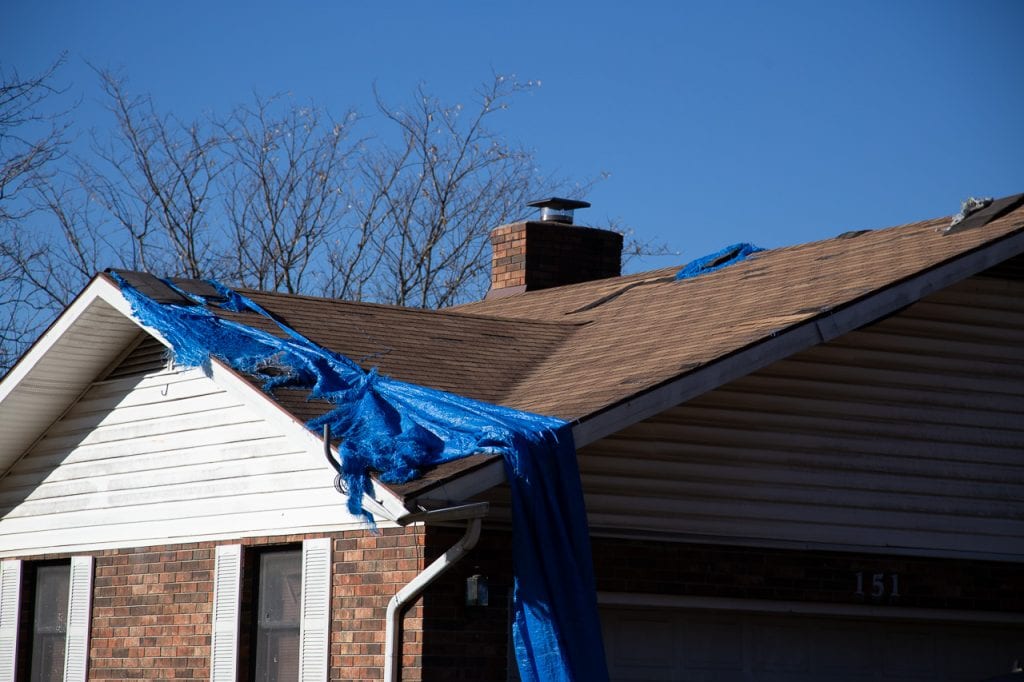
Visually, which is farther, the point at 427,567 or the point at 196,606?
the point at 196,606

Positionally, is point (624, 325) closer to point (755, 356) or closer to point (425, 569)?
point (755, 356)

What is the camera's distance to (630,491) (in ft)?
34.1

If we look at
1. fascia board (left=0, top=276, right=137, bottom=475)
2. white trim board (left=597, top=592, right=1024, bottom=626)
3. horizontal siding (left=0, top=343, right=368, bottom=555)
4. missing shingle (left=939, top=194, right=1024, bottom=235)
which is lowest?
white trim board (left=597, top=592, right=1024, bottom=626)

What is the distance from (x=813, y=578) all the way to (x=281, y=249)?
20.8 meters

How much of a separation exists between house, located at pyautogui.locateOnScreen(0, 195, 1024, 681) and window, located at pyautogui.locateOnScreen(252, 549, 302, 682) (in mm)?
21

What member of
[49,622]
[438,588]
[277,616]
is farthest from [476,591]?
[49,622]

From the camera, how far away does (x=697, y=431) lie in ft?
35.1

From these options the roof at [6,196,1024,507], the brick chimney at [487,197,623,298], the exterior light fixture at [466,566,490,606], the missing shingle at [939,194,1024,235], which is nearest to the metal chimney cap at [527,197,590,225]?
the brick chimney at [487,197,623,298]

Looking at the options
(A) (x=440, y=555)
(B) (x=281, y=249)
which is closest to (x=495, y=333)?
(A) (x=440, y=555)

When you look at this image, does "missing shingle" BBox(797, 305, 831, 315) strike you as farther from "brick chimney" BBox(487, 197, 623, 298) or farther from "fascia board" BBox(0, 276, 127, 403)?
"brick chimney" BBox(487, 197, 623, 298)

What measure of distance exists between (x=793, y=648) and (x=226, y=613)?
4125mm

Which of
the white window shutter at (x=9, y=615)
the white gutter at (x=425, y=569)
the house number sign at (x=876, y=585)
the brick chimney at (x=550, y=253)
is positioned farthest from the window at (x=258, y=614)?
the brick chimney at (x=550, y=253)

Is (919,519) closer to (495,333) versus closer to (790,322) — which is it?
(790,322)

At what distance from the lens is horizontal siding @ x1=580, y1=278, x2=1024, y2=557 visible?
1055 centimetres
